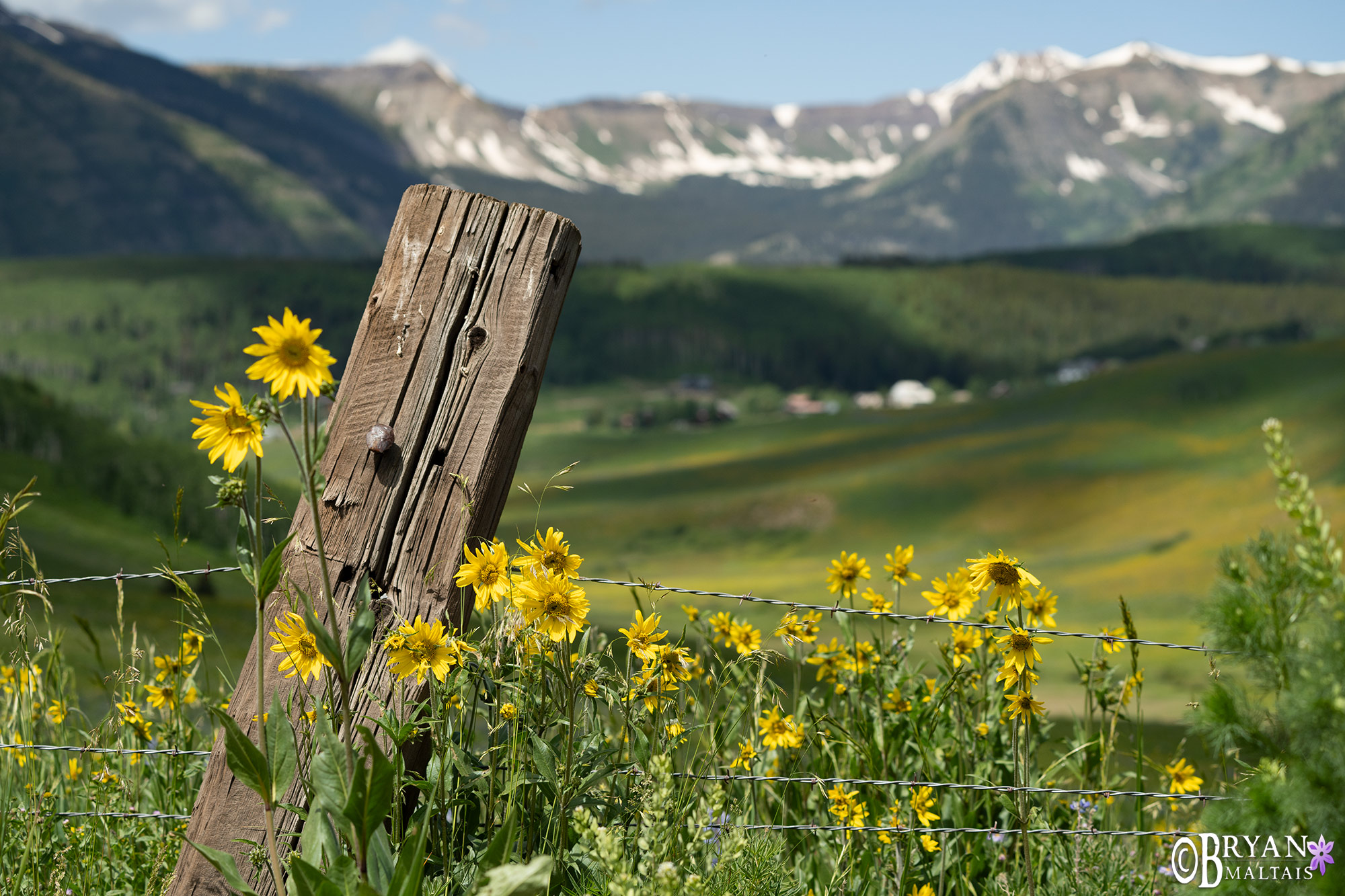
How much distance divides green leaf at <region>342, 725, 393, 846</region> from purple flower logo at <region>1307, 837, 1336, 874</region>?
63.2 inches

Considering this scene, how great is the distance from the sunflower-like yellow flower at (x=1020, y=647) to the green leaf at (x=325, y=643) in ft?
5.53

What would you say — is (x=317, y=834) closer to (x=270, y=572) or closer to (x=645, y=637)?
(x=270, y=572)

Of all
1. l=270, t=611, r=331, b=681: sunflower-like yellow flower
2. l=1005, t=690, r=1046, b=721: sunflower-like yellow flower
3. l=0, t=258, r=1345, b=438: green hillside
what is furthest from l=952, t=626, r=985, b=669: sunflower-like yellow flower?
l=0, t=258, r=1345, b=438: green hillside

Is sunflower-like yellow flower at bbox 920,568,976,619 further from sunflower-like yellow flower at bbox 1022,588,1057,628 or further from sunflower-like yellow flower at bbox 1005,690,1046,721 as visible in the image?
sunflower-like yellow flower at bbox 1005,690,1046,721

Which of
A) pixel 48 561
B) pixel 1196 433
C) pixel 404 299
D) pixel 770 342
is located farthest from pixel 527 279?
pixel 770 342

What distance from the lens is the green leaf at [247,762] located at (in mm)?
1979

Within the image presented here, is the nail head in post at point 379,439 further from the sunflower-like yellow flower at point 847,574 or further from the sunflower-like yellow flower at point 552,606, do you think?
the sunflower-like yellow flower at point 847,574

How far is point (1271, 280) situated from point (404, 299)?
22239cm

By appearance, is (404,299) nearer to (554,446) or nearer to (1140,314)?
(554,446)

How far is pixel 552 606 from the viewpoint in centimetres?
226

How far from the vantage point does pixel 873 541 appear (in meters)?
51.7

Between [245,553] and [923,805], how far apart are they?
2.20 m

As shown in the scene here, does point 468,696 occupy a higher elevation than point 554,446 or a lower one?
lower

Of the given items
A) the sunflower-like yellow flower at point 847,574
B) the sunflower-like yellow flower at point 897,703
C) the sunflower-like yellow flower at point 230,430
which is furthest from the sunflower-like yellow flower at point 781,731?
the sunflower-like yellow flower at point 230,430
